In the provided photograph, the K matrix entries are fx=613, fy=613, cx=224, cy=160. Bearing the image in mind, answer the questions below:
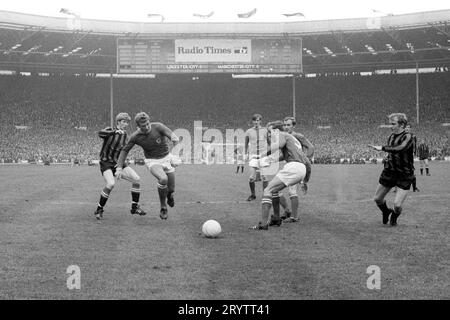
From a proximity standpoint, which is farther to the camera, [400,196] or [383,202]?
[383,202]

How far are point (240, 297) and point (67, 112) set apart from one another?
6135 cm

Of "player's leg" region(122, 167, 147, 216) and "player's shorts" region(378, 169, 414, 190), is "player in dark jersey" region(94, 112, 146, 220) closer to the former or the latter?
"player's leg" region(122, 167, 147, 216)

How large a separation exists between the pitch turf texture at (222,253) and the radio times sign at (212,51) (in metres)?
38.6

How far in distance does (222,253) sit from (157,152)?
15.9ft

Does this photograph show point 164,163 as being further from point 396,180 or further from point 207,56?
point 207,56

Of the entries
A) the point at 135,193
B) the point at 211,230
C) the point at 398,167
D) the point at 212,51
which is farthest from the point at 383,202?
the point at 212,51

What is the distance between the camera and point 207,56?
5297cm

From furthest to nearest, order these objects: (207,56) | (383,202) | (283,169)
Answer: (207,56)
(383,202)
(283,169)

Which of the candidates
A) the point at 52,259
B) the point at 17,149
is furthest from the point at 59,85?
the point at 52,259

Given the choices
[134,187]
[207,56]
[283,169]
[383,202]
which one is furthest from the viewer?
[207,56]

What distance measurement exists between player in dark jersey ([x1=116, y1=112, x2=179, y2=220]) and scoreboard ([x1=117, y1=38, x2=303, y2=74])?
4002cm

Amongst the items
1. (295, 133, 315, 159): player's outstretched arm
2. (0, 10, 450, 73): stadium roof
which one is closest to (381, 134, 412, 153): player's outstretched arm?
(295, 133, 315, 159): player's outstretched arm

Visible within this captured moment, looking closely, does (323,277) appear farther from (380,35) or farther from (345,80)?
(345,80)

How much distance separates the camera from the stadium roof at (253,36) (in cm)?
5331
